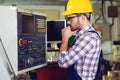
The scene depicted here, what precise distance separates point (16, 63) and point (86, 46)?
514 mm

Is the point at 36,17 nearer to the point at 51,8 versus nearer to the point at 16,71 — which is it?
the point at 16,71

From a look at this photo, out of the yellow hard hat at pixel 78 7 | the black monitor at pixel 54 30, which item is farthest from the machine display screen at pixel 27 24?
the black monitor at pixel 54 30

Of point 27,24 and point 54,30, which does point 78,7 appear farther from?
point 54,30

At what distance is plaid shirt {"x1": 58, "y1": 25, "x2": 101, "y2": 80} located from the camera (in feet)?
6.16

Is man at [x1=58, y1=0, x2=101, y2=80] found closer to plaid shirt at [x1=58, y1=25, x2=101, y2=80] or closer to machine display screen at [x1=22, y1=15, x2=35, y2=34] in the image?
plaid shirt at [x1=58, y1=25, x2=101, y2=80]

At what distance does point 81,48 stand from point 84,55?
5 cm

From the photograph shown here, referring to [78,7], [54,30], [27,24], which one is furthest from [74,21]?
[54,30]

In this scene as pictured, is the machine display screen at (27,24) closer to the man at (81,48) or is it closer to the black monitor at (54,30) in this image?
the man at (81,48)

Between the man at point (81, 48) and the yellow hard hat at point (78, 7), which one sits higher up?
the yellow hard hat at point (78, 7)

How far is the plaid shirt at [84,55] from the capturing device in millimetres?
1877

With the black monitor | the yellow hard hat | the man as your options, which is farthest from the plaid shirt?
the black monitor

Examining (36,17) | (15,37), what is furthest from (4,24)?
(36,17)

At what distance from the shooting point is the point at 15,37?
1.63 meters

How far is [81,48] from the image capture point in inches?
73.9
